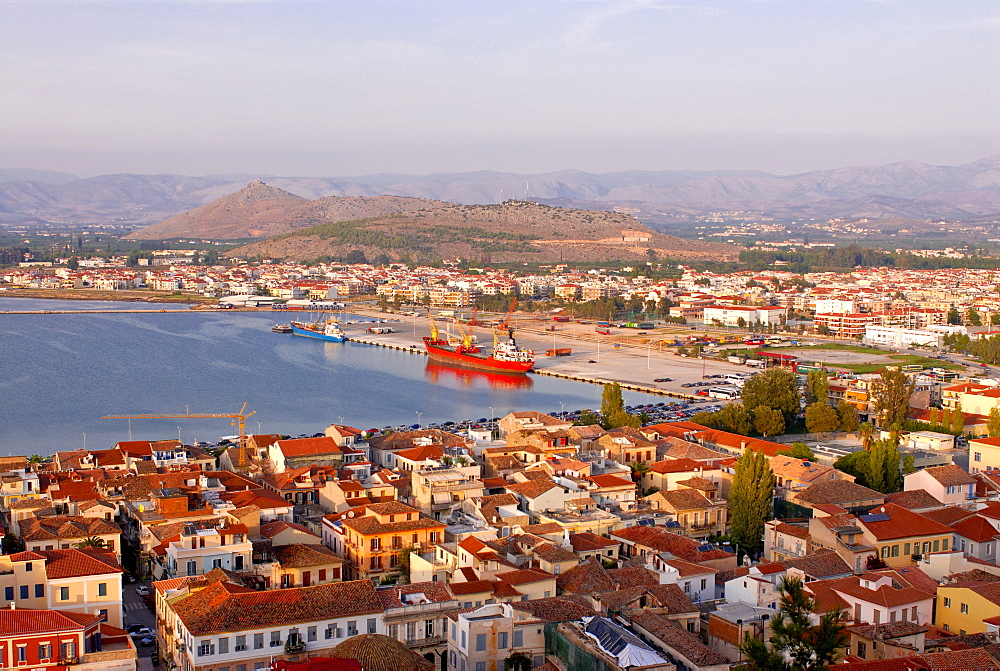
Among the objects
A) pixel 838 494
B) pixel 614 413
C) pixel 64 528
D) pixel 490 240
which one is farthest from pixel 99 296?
pixel 838 494

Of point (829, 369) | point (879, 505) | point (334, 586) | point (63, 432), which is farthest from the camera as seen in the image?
point (829, 369)

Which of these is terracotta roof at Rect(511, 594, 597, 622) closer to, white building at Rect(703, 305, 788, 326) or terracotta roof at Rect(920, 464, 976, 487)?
terracotta roof at Rect(920, 464, 976, 487)

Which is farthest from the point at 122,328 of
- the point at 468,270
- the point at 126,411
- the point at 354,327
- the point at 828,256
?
the point at 828,256

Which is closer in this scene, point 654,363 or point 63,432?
point 63,432

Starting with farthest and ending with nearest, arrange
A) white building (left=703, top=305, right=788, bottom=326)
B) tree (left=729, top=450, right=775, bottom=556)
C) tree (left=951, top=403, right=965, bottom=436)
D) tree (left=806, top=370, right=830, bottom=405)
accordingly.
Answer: white building (left=703, top=305, right=788, bottom=326) < tree (left=806, top=370, right=830, bottom=405) < tree (left=951, top=403, right=965, bottom=436) < tree (left=729, top=450, right=775, bottom=556)

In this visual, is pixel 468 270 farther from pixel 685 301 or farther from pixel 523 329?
pixel 523 329

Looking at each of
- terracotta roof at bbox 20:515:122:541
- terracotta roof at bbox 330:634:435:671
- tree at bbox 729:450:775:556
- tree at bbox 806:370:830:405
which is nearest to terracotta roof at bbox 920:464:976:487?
tree at bbox 729:450:775:556

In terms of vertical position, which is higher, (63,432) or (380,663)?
(380,663)
